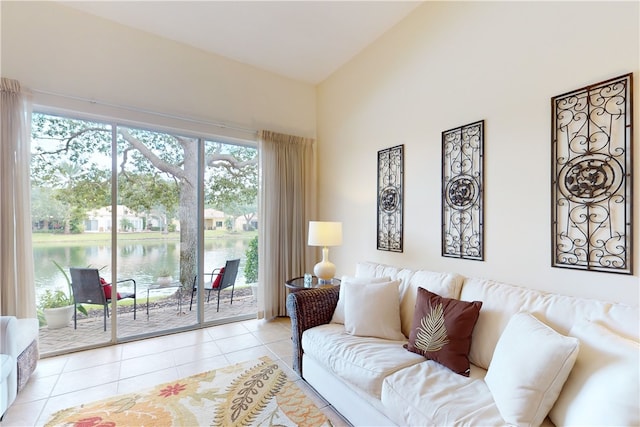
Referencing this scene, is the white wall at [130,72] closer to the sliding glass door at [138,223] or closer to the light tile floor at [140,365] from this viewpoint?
the sliding glass door at [138,223]

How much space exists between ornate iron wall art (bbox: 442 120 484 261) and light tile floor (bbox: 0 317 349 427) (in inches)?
60.2

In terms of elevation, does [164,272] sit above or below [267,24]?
below

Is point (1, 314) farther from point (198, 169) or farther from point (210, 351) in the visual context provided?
point (198, 169)

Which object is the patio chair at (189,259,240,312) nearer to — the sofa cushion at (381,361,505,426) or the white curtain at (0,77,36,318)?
the white curtain at (0,77,36,318)

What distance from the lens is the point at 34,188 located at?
266 cm

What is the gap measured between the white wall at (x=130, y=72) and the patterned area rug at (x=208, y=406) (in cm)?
255

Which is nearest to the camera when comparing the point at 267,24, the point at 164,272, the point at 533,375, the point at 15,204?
the point at 533,375

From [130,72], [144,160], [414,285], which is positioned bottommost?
[414,285]

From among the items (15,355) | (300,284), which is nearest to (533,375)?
(300,284)

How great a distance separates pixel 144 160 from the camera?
10.5 ft

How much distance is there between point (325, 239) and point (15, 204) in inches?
106

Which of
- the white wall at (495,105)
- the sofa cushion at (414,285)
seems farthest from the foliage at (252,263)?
the sofa cushion at (414,285)

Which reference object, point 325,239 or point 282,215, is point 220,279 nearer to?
point 282,215

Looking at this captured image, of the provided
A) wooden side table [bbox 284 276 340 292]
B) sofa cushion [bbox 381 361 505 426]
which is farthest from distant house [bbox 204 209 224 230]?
sofa cushion [bbox 381 361 505 426]
